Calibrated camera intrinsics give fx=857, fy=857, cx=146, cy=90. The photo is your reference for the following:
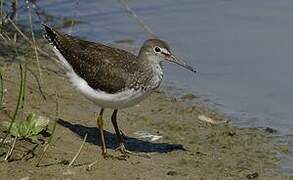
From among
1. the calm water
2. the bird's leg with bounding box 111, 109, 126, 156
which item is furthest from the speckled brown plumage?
the calm water

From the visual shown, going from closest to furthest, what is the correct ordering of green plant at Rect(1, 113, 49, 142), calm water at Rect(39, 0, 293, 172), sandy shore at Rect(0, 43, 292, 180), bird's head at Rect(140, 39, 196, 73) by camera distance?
sandy shore at Rect(0, 43, 292, 180), green plant at Rect(1, 113, 49, 142), bird's head at Rect(140, 39, 196, 73), calm water at Rect(39, 0, 293, 172)

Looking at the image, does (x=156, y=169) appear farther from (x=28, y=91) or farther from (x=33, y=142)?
(x=28, y=91)

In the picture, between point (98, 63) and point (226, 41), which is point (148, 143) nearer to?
point (98, 63)

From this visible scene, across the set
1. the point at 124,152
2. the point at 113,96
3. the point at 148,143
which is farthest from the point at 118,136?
the point at 113,96

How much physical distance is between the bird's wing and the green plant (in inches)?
28.4

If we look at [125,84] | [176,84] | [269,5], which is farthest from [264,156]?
[269,5]

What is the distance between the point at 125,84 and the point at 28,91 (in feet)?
5.12

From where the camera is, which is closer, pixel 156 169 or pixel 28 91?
pixel 156 169

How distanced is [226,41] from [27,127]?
419 centimetres

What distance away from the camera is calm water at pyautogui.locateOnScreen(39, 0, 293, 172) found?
31.1ft

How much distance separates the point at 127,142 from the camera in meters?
8.55

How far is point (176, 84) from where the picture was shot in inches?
402

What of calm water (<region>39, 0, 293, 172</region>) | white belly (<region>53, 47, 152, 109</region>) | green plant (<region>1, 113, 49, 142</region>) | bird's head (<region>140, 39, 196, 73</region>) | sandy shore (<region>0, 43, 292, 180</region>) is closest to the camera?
sandy shore (<region>0, 43, 292, 180</region>)

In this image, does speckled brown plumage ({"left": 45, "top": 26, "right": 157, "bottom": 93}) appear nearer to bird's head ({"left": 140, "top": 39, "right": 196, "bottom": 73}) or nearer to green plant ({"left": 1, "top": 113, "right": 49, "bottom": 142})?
bird's head ({"left": 140, "top": 39, "right": 196, "bottom": 73})
